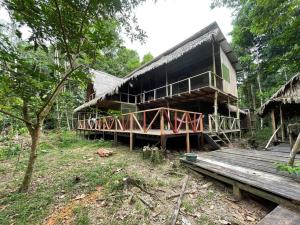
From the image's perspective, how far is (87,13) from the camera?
2.47 m

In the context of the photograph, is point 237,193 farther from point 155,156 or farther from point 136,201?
point 155,156

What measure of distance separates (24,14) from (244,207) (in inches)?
193

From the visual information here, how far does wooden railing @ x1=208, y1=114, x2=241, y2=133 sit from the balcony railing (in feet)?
5.91

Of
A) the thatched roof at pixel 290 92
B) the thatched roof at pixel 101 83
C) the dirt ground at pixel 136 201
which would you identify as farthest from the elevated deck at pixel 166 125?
the thatched roof at pixel 290 92

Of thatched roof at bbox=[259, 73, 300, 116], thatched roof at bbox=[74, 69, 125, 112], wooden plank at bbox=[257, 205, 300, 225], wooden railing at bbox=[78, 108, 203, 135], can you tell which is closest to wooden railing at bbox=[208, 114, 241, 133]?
wooden railing at bbox=[78, 108, 203, 135]

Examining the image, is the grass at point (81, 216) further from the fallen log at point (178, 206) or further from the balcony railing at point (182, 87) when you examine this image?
the balcony railing at point (182, 87)

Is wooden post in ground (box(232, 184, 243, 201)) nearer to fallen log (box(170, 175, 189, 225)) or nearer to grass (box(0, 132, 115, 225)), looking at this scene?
fallen log (box(170, 175, 189, 225))

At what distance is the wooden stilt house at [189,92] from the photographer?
27.7 feet

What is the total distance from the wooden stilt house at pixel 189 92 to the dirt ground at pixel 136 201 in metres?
2.90

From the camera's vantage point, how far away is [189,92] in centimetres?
918

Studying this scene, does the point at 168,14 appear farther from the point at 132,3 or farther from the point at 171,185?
the point at 171,185

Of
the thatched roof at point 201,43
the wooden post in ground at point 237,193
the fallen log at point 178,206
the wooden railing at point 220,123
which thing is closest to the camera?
the fallen log at point 178,206

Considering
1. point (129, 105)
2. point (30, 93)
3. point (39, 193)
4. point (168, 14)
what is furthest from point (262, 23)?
point (129, 105)

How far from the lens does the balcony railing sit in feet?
31.1
